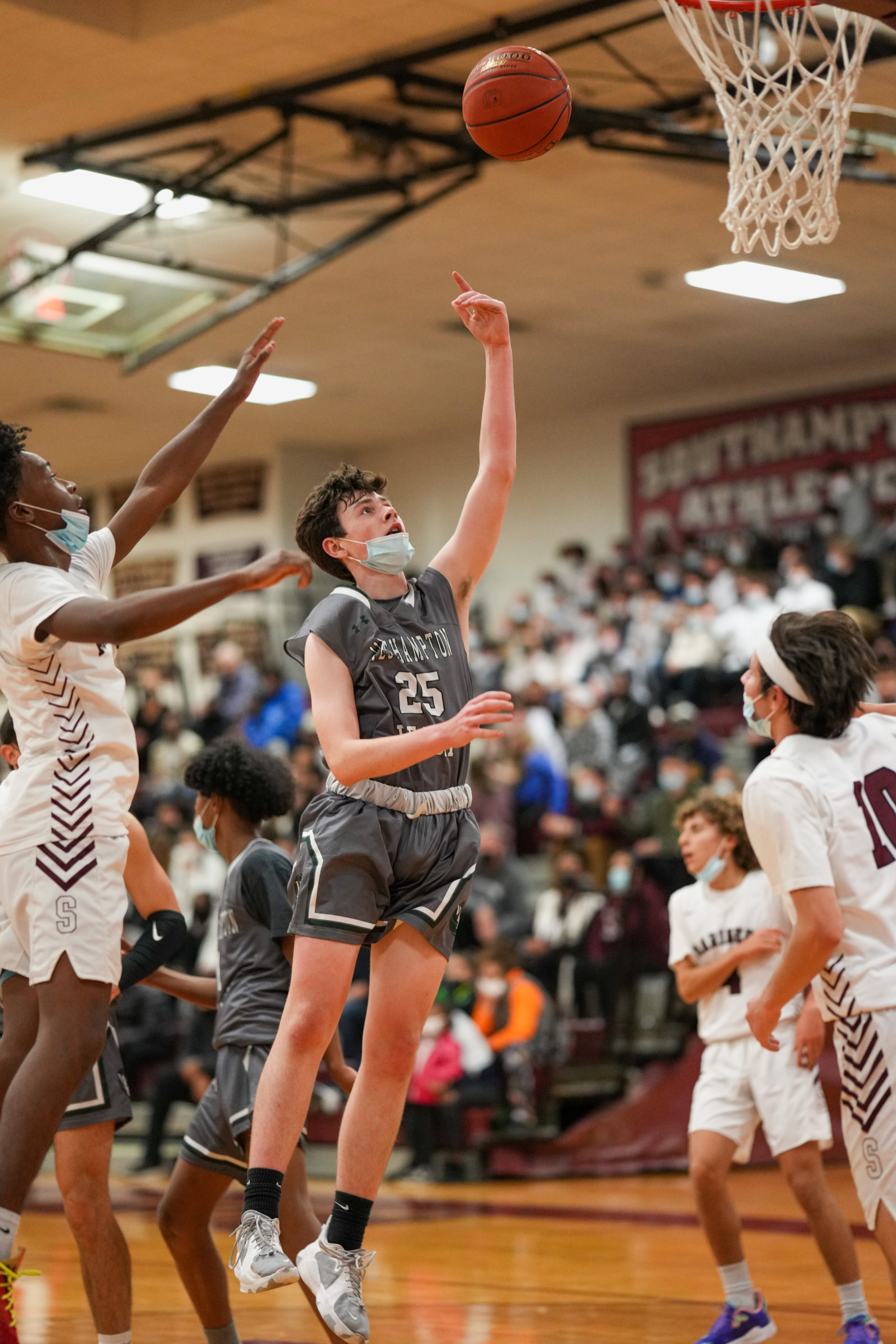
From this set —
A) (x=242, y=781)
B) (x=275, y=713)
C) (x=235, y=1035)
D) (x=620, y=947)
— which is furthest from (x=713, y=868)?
(x=275, y=713)

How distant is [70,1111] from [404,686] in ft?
5.43

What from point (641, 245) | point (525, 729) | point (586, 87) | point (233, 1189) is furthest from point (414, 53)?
point (233, 1189)

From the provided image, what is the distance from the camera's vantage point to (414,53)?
35.1 ft

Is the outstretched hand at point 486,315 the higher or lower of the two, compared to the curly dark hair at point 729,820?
higher

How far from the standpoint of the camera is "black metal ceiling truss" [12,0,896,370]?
35.2 ft

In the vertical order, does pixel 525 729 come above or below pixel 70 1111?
above

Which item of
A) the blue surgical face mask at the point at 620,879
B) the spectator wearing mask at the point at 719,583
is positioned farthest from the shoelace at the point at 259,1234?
the spectator wearing mask at the point at 719,583

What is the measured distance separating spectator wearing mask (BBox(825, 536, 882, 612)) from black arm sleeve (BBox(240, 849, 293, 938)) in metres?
10.9

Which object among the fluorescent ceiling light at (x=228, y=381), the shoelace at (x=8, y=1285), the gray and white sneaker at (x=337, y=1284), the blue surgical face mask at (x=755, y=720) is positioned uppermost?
the fluorescent ceiling light at (x=228, y=381)

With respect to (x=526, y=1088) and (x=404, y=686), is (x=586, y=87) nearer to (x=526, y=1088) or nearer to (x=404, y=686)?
(x=526, y=1088)

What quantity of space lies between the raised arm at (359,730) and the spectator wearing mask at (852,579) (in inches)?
456

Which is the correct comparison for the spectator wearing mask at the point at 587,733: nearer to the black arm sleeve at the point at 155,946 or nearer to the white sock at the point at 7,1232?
the black arm sleeve at the point at 155,946

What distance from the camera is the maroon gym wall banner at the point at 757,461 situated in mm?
17703

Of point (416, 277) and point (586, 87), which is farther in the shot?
point (416, 277)
